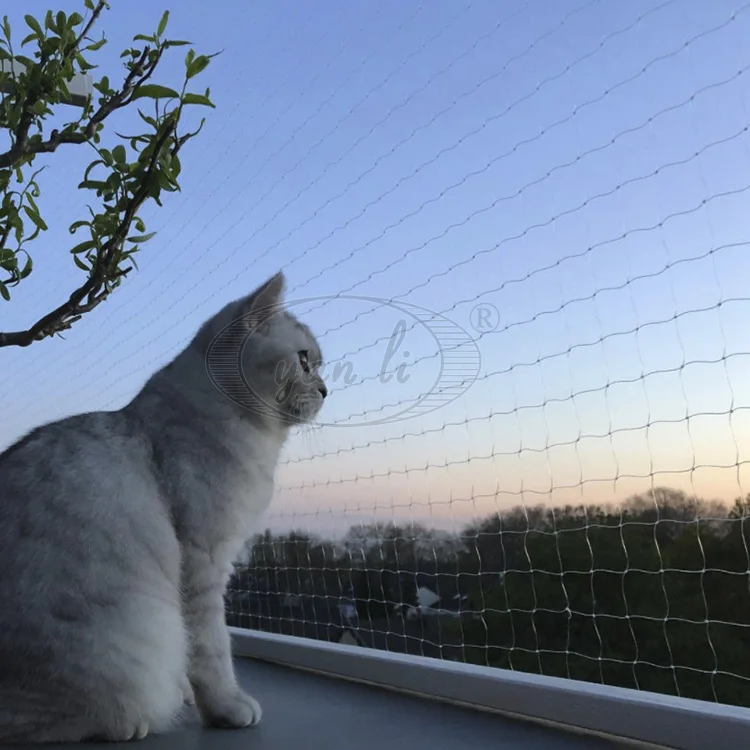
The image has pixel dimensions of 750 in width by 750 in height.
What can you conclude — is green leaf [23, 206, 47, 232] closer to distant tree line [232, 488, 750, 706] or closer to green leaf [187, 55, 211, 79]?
green leaf [187, 55, 211, 79]

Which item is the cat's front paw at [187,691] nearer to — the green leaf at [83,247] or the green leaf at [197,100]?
the green leaf at [83,247]

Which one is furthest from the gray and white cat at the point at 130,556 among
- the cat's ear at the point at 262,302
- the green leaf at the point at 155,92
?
the green leaf at the point at 155,92

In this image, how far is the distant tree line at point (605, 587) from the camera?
1109mm

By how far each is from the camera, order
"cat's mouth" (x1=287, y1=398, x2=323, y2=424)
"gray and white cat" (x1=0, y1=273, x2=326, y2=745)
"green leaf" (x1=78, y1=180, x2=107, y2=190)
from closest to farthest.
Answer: "gray and white cat" (x1=0, y1=273, x2=326, y2=745) → "green leaf" (x1=78, y1=180, x2=107, y2=190) → "cat's mouth" (x1=287, y1=398, x2=323, y2=424)

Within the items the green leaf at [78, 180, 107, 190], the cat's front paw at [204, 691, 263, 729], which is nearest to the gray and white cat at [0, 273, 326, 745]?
the cat's front paw at [204, 691, 263, 729]

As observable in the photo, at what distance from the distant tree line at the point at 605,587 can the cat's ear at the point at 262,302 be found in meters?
0.50

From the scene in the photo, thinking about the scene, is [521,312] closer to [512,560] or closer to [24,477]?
[512,560]

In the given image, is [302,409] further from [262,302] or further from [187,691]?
[187,691]

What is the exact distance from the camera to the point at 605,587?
1.27m

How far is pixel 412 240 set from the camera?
1604 mm

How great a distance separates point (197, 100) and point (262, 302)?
0.44m

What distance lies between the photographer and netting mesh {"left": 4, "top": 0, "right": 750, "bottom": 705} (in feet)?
3.59

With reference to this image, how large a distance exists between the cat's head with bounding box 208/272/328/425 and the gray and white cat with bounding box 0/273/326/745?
1cm

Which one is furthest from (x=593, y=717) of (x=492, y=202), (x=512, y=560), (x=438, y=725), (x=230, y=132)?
(x=230, y=132)
